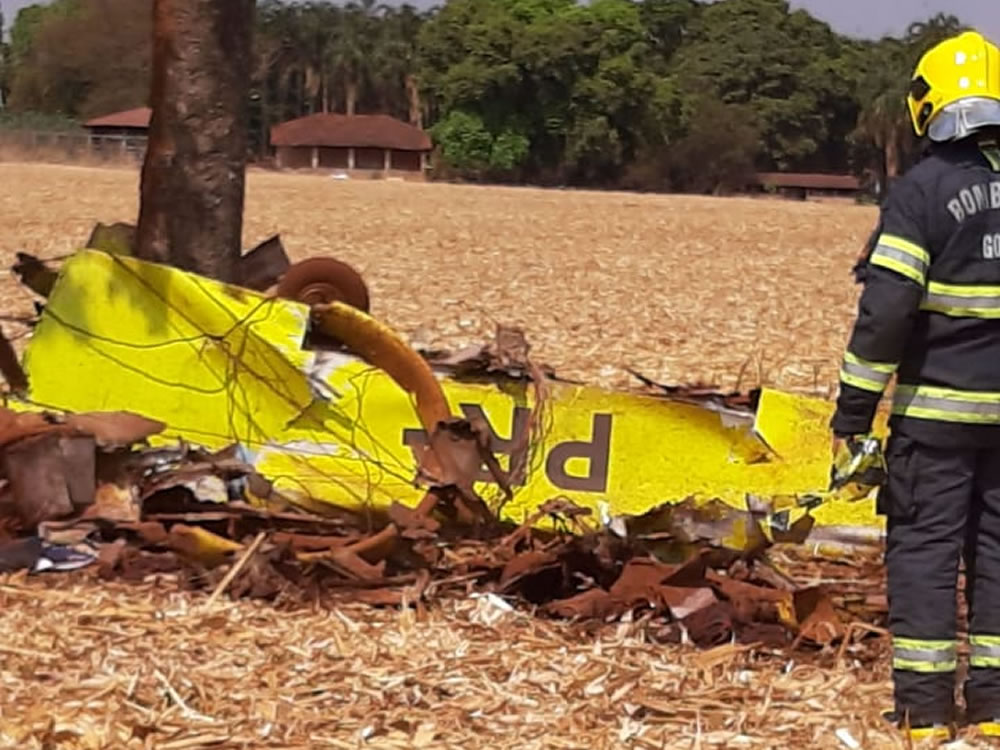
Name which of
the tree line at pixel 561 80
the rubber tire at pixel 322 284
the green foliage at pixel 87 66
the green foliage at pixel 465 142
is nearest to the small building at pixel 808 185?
the tree line at pixel 561 80

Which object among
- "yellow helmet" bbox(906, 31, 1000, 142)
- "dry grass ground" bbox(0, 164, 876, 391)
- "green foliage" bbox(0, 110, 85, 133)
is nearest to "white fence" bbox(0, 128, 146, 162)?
"green foliage" bbox(0, 110, 85, 133)

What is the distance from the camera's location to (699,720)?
446cm

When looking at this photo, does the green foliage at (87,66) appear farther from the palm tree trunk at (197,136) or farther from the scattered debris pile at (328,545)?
the scattered debris pile at (328,545)

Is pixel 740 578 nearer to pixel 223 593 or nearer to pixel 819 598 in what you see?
pixel 819 598

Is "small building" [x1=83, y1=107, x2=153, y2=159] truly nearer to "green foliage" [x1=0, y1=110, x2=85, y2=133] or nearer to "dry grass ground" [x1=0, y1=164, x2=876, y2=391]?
"green foliage" [x1=0, y1=110, x2=85, y2=133]

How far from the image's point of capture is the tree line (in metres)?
83.7

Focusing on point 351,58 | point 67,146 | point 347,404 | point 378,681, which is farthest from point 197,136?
point 351,58

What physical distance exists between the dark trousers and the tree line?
65.9m

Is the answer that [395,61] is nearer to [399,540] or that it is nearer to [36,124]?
[36,124]

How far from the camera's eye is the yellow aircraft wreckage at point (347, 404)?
20.0ft

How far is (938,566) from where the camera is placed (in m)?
4.28

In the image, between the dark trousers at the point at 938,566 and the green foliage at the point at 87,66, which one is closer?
the dark trousers at the point at 938,566

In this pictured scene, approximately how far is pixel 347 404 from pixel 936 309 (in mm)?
2501

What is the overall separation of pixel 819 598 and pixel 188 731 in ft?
6.29
